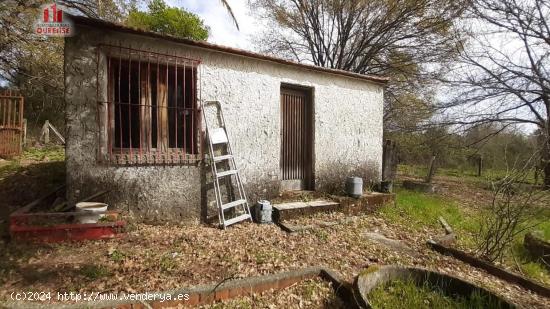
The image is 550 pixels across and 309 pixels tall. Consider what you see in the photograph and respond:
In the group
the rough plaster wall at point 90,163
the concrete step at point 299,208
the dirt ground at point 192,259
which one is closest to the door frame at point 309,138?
the concrete step at point 299,208

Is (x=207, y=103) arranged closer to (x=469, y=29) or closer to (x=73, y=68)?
(x=73, y=68)

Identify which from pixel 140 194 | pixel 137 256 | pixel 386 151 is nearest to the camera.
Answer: pixel 137 256

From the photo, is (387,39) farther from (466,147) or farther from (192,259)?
(192,259)

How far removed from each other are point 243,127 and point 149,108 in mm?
1686

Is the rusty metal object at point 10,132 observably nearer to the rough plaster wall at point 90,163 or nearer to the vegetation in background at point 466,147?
the rough plaster wall at point 90,163

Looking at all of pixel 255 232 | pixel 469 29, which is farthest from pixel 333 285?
pixel 469 29

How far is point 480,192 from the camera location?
10484 mm

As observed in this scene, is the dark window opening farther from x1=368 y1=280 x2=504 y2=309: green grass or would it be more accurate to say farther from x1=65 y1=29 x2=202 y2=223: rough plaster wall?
x1=368 y1=280 x2=504 y2=309: green grass

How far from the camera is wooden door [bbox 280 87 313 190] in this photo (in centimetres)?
628

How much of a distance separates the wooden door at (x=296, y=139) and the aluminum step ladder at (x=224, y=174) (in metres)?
1.28

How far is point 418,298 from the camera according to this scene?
2.86 metres

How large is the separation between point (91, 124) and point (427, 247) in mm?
5641

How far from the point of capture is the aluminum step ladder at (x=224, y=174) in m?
4.84

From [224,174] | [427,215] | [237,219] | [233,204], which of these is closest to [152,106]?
[224,174]
